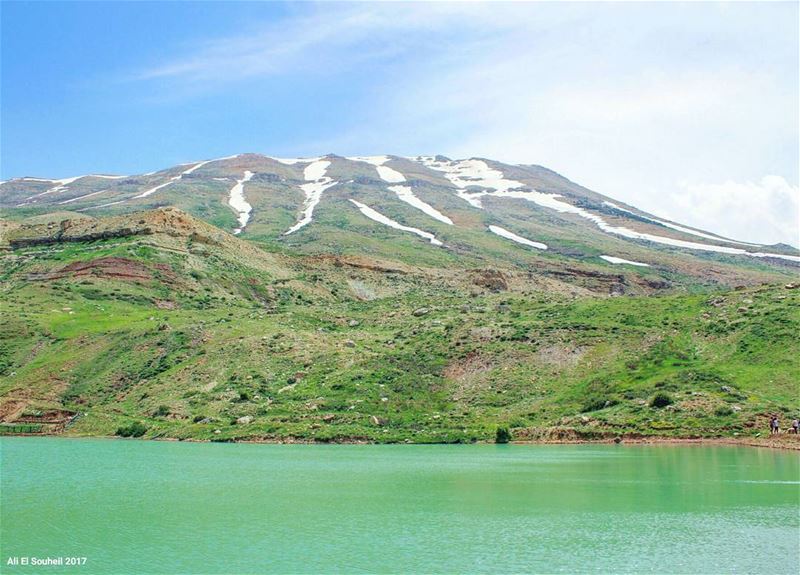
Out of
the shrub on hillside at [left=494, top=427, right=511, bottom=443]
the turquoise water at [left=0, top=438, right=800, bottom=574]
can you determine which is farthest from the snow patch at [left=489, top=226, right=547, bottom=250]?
the turquoise water at [left=0, top=438, right=800, bottom=574]

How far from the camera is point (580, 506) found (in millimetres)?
25359

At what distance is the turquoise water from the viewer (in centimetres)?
1892

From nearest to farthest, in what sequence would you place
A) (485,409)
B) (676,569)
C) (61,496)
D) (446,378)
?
(676,569) → (61,496) → (485,409) → (446,378)

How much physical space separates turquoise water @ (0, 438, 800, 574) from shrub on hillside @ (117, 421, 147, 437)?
1214cm

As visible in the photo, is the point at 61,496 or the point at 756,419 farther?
the point at 756,419

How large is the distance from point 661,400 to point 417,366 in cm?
1814

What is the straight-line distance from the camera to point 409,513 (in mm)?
24375

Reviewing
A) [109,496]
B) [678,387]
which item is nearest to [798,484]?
[678,387]

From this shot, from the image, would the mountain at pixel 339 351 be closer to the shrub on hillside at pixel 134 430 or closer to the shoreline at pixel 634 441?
the shrub on hillside at pixel 134 430

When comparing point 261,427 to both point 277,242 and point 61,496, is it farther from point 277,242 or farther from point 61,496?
point 277,242

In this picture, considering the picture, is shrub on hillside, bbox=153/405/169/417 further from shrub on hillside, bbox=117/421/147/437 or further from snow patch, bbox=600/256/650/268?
snow patch, bbox=600/256/650/268

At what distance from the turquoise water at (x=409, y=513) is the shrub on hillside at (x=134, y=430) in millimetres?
12136

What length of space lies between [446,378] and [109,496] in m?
32.3

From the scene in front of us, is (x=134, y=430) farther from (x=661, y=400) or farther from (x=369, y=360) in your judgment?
(x=661, y=400)
